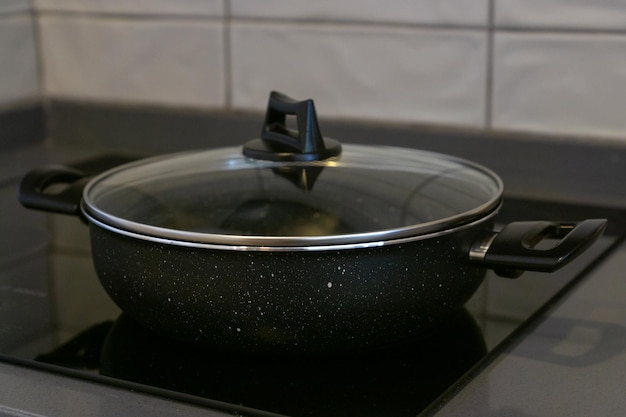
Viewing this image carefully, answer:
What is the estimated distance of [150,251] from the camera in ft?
1.97

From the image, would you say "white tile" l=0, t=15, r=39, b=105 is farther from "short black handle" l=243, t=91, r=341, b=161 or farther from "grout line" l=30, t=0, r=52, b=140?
"short black handle" l=243, t=91, r=341, b=161

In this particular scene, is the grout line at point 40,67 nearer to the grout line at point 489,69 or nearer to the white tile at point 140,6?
the white tile at point 140,6

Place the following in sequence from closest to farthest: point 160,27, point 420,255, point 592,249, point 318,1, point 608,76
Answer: point 420,255, point 592,249, point 608,76, point 318,1, point 160,27

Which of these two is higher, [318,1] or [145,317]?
[318,1]

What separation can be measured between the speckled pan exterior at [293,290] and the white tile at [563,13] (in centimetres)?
44

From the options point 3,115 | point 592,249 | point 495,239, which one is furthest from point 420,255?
point 3,115

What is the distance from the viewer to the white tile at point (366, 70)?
1.05 meters

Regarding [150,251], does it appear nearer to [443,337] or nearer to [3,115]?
[443,337]

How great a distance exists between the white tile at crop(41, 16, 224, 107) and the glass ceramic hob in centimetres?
49

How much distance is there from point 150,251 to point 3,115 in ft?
2.46

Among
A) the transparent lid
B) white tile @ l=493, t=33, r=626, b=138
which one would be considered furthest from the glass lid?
white tile @ l=493, t=33, r=626, b=138

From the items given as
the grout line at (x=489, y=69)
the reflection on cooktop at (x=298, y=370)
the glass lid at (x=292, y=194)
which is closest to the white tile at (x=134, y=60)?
the grout line at (x=489, y=69)

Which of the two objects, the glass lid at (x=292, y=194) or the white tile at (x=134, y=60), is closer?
the glass lid at (x=292, y=194)

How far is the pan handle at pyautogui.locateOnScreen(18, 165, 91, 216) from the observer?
0.73m
